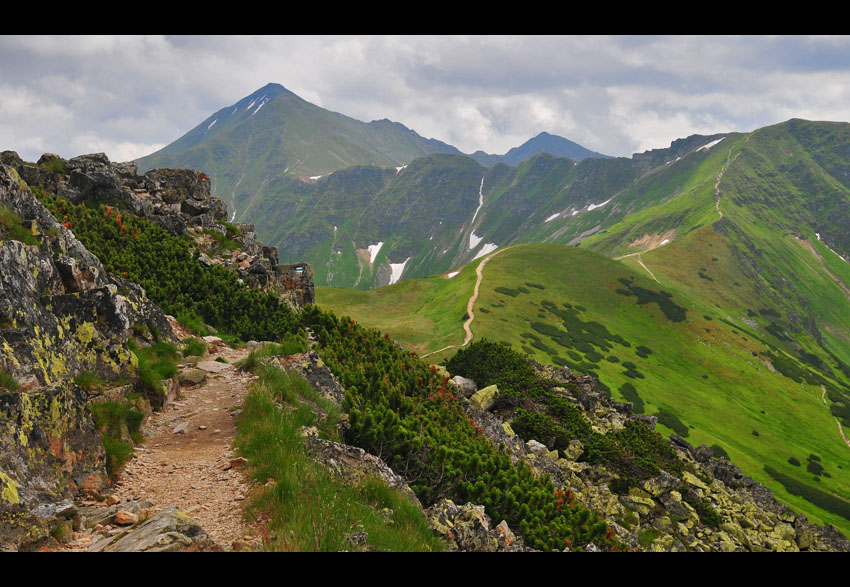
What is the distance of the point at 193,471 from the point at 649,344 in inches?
5598

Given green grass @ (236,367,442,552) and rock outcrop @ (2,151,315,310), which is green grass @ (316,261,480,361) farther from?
green grass @ (236,367,442,552)

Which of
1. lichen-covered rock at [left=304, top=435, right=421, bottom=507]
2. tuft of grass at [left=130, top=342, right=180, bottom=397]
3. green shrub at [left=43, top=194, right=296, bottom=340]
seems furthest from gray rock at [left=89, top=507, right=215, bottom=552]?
green shrub at [left=43, top=194, right=296, bottom=340]

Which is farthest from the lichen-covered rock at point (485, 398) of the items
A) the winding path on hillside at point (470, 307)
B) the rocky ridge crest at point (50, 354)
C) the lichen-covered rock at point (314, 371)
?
the winding path on hillside at point (470, 307)

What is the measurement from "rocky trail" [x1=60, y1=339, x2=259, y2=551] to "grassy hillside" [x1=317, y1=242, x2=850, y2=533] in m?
70.7

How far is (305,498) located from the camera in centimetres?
967

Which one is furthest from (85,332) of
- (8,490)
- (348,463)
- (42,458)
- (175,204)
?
(175,204)

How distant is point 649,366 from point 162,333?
122632 mm

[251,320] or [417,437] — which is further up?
[251,320]

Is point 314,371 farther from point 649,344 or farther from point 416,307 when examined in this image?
point 649,344

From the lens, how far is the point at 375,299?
148125 millimetres

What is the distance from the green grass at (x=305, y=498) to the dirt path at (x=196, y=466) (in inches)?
20.1

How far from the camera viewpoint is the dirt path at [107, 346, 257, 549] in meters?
9.60
